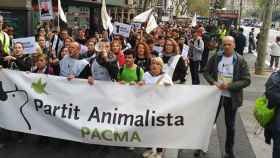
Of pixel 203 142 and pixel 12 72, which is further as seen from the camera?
pixel 12 72

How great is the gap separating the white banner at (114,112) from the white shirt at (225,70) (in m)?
0.39

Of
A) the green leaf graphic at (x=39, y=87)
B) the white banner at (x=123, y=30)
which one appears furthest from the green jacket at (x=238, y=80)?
the white banner at (x=123, y=30)

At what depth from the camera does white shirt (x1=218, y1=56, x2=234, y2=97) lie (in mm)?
6664

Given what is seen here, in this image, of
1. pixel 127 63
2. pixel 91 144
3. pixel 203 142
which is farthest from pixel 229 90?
pixel 91 144

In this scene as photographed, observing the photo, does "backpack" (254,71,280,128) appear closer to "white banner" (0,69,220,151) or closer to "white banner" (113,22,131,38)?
"white banner" (0,69,220,151)

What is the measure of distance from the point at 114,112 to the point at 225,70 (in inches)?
63.2

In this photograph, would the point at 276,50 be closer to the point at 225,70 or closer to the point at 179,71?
the point at 179,71

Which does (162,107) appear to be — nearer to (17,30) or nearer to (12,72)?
(12,72)

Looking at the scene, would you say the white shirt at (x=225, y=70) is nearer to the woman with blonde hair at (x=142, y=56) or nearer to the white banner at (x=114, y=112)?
the white banner at (x=114, y=112)

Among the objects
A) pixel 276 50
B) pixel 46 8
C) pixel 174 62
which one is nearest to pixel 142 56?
pixel 174 62

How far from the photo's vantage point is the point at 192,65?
560 inches

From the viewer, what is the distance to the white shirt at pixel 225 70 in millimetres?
6664

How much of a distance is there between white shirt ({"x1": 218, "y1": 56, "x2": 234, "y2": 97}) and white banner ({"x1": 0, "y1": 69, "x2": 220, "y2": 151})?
1.26ft

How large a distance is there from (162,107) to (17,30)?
1341 cm
